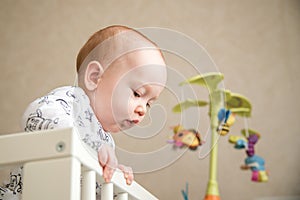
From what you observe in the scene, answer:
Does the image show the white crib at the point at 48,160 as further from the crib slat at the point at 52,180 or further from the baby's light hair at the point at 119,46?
the baby's light hair at the point at 119,46

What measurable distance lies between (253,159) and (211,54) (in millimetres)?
403

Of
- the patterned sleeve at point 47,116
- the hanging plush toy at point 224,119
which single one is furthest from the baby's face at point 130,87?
the hanging plush toy at point 224,119

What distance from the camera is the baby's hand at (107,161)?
536mm

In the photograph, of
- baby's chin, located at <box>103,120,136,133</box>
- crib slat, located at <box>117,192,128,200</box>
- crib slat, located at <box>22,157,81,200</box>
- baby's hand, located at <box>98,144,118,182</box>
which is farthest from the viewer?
baby's chin, located at <box>103,120,136,133</box>

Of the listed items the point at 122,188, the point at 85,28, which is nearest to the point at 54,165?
the point at 122,188

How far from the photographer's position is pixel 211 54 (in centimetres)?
153

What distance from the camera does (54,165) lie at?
43 cm

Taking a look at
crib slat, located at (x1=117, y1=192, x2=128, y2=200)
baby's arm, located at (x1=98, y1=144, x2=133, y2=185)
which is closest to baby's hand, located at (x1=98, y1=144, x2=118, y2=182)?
baby's arm, located at (x1=98, y1=144, x2=133, y2=185)

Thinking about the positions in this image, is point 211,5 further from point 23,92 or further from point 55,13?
point 23,92

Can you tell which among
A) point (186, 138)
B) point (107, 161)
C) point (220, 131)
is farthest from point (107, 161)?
point (220, 131)

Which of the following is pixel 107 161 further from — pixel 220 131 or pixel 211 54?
pixel 211 54

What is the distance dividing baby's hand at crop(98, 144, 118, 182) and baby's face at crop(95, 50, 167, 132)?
0.18 metres

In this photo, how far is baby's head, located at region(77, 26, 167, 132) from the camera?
72 centimetres

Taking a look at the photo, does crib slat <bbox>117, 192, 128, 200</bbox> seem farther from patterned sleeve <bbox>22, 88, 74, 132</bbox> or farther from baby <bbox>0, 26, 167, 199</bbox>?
patterned sleeve <bbox>22, 88, 74, 132</bbox>
